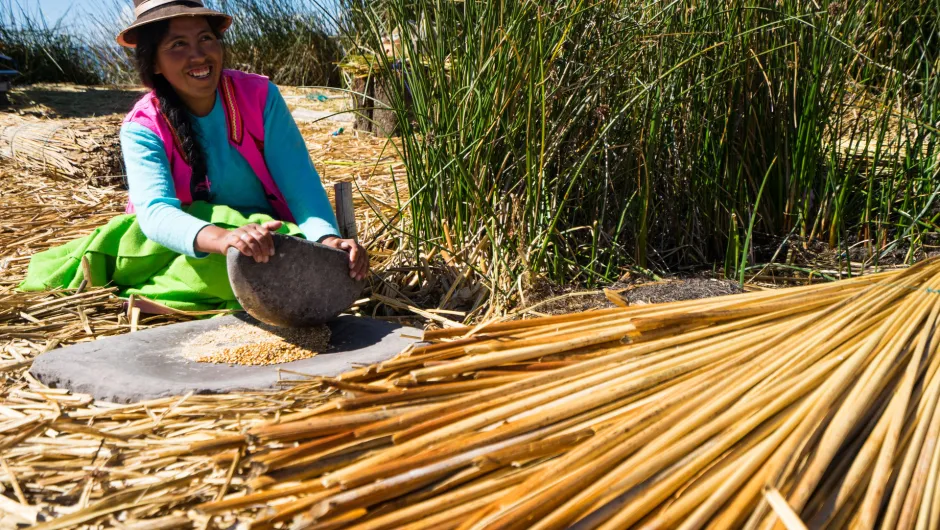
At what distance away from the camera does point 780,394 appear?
1.27m

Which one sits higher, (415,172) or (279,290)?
(415,172)

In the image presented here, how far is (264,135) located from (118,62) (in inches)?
311

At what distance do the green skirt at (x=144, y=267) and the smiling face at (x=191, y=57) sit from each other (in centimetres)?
37

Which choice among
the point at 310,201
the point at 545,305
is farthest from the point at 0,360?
the point at 545,305

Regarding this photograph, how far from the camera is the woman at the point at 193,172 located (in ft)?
8.13

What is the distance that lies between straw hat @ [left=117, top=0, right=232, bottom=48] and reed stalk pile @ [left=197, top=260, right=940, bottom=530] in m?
1.44

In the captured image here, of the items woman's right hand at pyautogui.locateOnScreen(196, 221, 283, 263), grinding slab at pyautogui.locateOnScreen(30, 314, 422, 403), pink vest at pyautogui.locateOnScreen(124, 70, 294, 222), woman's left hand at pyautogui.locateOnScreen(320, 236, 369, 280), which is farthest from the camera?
pink vest at pyautogui.locateOnScreen(124, 70, 294, 222)

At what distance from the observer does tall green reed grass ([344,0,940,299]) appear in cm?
247

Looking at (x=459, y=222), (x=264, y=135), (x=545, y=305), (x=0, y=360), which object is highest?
(x=264, y=135)

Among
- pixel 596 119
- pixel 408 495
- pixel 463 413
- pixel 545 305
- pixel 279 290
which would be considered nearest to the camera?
pixel 408 495

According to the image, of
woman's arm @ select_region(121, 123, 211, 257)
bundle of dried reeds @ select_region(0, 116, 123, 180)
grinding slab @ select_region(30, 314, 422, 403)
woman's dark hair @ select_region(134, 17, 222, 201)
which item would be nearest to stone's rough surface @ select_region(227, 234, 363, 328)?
grinding slab @ select_region(30, 314, 422, 403)

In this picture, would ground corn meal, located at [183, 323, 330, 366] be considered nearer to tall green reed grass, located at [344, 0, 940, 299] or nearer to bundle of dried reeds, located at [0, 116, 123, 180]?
tall green reed grass, located at [344, 0, 940, 299]

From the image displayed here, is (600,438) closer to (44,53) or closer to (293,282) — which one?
(293,282)

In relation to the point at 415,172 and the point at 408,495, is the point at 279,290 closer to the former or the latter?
the point at 415,172
